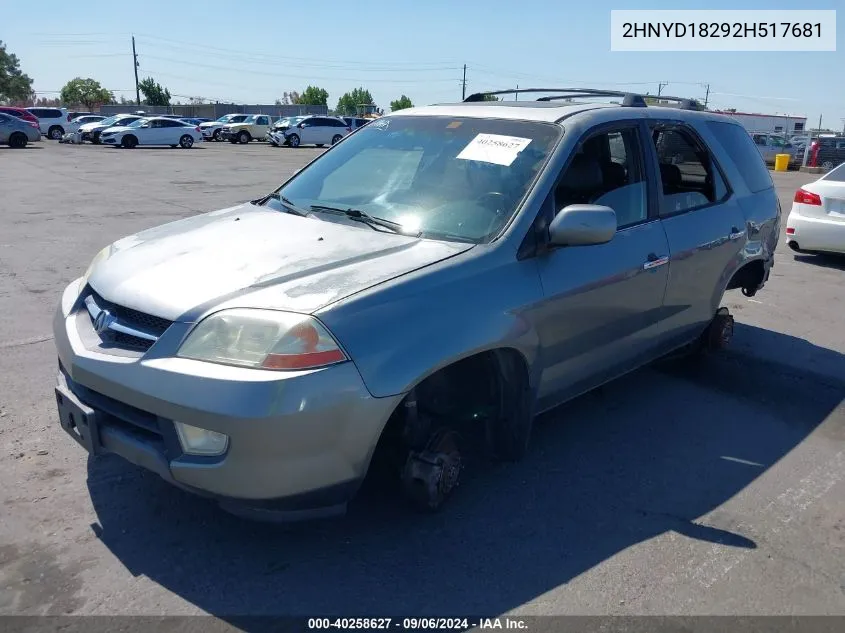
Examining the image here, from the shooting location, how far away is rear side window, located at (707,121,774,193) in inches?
204

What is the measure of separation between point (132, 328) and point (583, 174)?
2.39m

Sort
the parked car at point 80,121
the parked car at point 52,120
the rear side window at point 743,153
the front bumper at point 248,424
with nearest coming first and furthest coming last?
the front bumper at point 248,424, the rear side window at point 743,153, the parked car at point 80,121, the parked car at point 52,120

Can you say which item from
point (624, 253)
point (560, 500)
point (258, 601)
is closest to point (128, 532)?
point (258, 601)

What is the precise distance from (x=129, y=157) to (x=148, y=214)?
17.6m

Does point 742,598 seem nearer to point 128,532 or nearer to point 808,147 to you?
point 128,532

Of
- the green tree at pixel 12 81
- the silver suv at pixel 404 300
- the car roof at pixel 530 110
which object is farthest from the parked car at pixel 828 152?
the green tree at pixel 12 81

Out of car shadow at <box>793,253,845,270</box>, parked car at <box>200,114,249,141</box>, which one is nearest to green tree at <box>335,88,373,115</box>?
parked car at <box>200,114,249,141</box>

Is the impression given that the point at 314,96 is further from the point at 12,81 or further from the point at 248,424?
the point at 248,424

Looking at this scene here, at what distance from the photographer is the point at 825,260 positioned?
10125 millimetres

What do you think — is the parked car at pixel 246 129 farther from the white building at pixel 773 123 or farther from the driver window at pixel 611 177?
the driver window at pixel 611 177

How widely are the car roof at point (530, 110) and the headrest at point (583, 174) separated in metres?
0.26

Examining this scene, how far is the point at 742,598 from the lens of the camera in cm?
288

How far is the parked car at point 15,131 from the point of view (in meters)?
32.2

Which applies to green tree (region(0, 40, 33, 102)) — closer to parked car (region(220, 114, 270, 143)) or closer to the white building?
parked car (region(220, 114, 270, 143))
